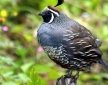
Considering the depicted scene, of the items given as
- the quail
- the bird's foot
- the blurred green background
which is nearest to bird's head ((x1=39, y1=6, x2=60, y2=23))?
the quail

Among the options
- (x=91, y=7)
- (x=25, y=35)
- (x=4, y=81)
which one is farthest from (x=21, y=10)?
(x=4, y=81)

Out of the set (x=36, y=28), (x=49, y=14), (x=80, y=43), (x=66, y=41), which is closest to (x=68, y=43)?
(x=66, y=41)

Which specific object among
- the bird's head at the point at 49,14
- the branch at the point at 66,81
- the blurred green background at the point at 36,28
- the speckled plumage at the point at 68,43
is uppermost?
the blurred green background at the point at 36,28

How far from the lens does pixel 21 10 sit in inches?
356

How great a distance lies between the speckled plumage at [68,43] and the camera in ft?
14.9

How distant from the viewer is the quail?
4.53 m

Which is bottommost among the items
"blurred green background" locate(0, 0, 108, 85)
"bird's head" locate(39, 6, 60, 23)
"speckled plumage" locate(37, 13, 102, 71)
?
"speckled plumage" locate(37, 13, 102, 71)

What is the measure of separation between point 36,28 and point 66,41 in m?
4.17

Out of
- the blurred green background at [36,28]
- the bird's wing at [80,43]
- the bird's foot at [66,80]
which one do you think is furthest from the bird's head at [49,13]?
the blurred green background at [36,28]

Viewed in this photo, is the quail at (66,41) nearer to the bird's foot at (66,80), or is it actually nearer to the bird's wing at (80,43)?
the bird's wing at (80,43)

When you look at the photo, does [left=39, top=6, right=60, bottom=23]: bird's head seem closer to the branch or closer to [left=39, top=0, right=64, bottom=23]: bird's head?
[left=39, top=0, right=64, bottom=23]: bird's head

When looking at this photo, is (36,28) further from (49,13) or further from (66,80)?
(66,80)

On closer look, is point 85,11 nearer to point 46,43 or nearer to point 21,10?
point 21,10

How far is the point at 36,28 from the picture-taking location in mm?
8781
